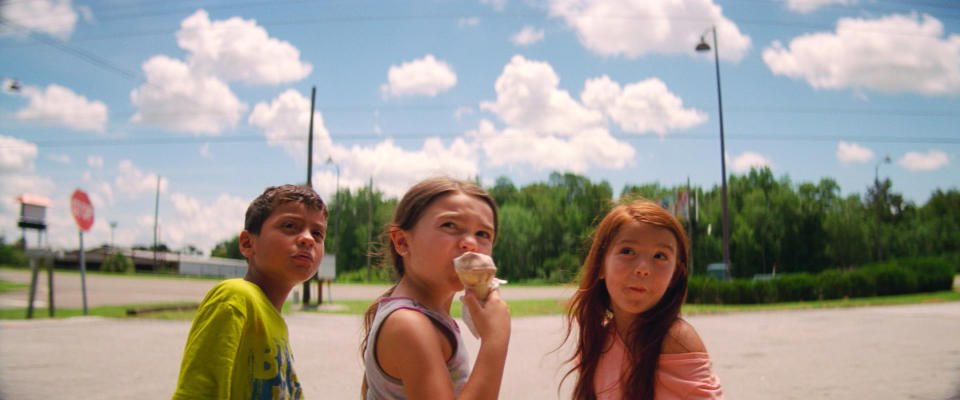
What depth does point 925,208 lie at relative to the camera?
63156mm

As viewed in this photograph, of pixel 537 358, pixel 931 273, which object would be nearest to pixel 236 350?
pixel 537 358

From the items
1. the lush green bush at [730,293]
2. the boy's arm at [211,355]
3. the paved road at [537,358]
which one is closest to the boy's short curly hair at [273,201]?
the boy's arm at [211,355]

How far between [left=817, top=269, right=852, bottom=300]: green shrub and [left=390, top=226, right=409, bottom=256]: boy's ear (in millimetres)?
26200

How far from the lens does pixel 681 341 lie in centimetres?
189

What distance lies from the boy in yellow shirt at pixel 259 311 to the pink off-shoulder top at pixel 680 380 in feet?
3.48

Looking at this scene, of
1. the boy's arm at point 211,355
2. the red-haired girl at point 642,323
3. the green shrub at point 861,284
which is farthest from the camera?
the green shrub at point 861,284

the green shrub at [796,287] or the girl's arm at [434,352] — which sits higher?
the girl's arm at [434,352]

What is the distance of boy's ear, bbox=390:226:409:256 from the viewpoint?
152cm

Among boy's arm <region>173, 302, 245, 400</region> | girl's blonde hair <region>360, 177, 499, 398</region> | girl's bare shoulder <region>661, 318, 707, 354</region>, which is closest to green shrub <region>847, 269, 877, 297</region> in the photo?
girl's bare shoulder <region>661, 318, 707, 354</region>

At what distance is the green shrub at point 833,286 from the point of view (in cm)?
2331

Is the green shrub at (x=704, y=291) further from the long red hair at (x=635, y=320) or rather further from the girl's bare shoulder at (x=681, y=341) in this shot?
the girl's bare shoulder at (x=681, y=341)

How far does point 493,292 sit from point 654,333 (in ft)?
2.82

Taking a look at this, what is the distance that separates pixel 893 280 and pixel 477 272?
30301mm

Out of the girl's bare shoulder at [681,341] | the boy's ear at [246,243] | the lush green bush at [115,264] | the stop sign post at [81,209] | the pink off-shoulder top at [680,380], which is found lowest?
the lush green bush at [115,264]
